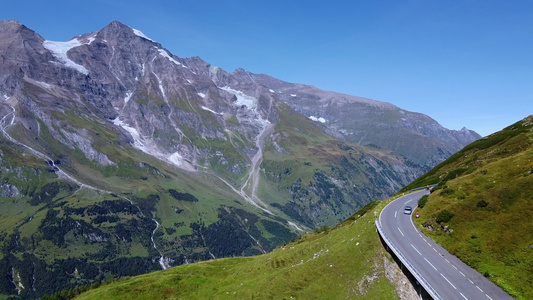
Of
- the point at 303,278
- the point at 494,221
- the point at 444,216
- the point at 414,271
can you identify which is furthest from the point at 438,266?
the point at 303,278

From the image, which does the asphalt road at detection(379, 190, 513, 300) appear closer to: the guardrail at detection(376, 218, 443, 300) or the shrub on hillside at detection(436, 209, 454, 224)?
the guardrail at detection(376, 218, 443, 300)

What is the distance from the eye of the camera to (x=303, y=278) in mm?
59062

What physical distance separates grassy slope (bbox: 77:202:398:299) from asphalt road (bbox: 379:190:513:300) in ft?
14.2

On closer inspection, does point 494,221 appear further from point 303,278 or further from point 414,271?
point 303,278

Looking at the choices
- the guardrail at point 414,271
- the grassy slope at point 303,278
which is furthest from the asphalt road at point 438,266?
the grassy slope at point 303,278

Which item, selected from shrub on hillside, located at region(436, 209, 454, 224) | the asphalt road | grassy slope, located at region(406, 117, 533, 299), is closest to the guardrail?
the asphalt road

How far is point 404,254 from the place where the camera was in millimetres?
52031

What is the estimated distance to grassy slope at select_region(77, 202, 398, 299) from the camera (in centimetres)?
5353

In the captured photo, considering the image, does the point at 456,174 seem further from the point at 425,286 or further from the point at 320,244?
the point at 425,286

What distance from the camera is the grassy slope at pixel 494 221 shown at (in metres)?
44.4

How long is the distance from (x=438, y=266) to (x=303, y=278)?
22.4 metres

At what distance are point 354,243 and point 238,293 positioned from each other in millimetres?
25138

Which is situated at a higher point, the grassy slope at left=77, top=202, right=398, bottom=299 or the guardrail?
the guardrail

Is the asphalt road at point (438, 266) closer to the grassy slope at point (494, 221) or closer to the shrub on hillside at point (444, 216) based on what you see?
the grassy slope at point (494, 221)
